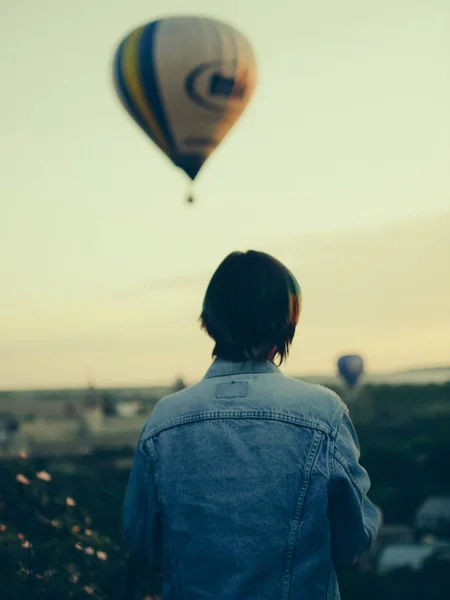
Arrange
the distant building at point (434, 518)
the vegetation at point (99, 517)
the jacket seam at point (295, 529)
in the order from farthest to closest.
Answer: the distant building at point (434, 518) < the vegetation at point (99, 517) < the jacket seam at point (295, 529)

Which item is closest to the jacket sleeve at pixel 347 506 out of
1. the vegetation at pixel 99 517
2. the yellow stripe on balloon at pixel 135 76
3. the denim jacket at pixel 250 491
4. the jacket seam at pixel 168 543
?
the denim jacket at pixel 250 491

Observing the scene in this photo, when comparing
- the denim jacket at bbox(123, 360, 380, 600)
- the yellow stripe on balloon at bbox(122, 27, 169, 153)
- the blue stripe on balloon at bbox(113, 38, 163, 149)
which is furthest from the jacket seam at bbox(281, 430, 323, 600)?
the blue stripe on balloon at bbox(113, 38, 163, 149)

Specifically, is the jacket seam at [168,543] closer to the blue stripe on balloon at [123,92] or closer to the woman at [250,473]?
the woman at [250,473]

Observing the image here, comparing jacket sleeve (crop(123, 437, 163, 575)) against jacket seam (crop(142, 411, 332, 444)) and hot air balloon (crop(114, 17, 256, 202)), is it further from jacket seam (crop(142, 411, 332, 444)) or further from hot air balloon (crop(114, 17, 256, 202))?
hot air balloon (crop(114, 17, 256, 202))

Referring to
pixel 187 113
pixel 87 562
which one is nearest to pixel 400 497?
pixel 187 113

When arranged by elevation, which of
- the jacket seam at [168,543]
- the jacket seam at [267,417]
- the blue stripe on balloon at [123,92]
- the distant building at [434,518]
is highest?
the blue stripe on balloon at [123,92]

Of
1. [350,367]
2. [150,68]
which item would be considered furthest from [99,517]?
[350,367]

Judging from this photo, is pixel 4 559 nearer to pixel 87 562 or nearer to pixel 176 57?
pixel 87 562
